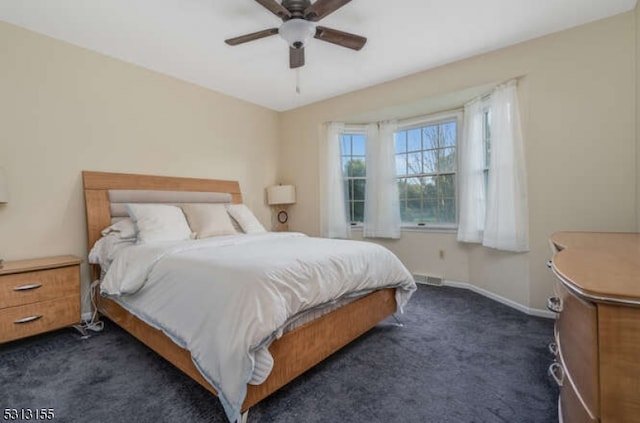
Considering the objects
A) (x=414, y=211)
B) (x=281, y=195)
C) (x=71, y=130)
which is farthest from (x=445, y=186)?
(x=71, y=130)

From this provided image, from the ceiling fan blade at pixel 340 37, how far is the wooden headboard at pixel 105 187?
2.26 metres

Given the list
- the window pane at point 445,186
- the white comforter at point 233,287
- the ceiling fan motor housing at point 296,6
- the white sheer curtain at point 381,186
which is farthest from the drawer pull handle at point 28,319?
the window pane at point 445,186

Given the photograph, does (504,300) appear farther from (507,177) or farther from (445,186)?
(445,186)

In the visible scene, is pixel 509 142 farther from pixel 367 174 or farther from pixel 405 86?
pixel 367 174

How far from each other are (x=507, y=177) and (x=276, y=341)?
2628 millimetres

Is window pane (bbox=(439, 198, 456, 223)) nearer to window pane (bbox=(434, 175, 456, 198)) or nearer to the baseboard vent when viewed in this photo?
window pane (bbox=(434, 175, 456, 198))

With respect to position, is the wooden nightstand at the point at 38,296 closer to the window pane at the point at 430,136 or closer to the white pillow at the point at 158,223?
the white pillow at the point at 158,223

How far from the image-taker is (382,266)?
227 centimetres

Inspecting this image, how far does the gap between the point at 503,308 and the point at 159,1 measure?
12.9 feet

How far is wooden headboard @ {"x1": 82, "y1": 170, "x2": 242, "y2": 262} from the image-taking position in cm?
271

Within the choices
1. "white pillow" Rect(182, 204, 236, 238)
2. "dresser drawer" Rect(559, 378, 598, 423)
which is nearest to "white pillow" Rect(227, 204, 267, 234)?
"white pillow" Rect(182, 204, 236, 238)

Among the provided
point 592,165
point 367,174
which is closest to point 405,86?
point 367,174

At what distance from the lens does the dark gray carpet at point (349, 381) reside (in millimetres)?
1478

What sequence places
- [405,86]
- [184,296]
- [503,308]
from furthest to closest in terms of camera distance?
1. [405,86]
2. [503,308]
3. [184,296]
